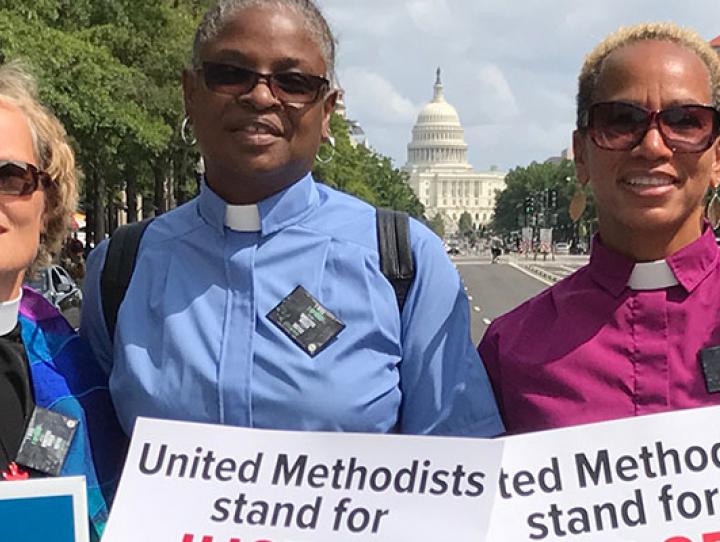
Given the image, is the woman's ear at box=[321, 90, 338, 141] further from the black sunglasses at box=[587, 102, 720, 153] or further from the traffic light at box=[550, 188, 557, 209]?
the traffic light at box=[550, 188, 557, 209]

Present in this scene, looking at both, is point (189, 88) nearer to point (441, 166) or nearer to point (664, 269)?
point (664, 269)

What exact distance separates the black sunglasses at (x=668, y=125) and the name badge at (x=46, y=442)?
4.86 feet

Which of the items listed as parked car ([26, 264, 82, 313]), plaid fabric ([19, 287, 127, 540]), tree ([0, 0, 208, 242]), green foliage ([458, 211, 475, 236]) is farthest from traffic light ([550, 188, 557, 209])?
plaid fabric ([19, 287, 127, 540])

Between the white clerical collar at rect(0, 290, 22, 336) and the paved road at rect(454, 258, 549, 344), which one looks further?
the paved road at rect(454, 258, 549, 344)

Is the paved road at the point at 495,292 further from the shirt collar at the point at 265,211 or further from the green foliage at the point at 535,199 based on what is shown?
the green foliage at the point at 535,199

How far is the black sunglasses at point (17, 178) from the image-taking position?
2.62m

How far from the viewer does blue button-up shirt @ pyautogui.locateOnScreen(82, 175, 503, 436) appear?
2.68 meters

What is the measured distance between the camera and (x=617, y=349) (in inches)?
107

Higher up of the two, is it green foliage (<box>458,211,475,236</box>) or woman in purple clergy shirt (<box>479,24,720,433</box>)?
woman in purple clergy shirt (<box>479,24,720,433</box>)

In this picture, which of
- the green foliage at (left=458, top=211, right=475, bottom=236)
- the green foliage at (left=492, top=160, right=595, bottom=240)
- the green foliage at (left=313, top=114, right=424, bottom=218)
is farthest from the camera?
the green foliage at (left=458, top=211, right=475, bottom=236)

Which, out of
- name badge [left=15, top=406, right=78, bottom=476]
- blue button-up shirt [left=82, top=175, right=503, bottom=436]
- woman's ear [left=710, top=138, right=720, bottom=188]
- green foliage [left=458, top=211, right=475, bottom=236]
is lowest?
green foliage [left=458, top=211, right=475, bottom=236]

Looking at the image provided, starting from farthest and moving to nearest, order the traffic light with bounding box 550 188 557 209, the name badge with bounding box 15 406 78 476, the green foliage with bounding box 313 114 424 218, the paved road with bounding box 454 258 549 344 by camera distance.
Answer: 1. the traffic light with bounding box 550 188 557 209
2. the green foliage with bounding box 313 114 424 218
3. the paved road with bounding box 454 258 549 344
4. the name badge with bounding box 15 406 78 476

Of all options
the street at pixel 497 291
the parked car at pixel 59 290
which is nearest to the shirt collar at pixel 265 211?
the parked car at pixel 59 290

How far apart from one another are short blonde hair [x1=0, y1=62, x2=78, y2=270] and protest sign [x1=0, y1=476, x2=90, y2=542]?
0.68 metres
